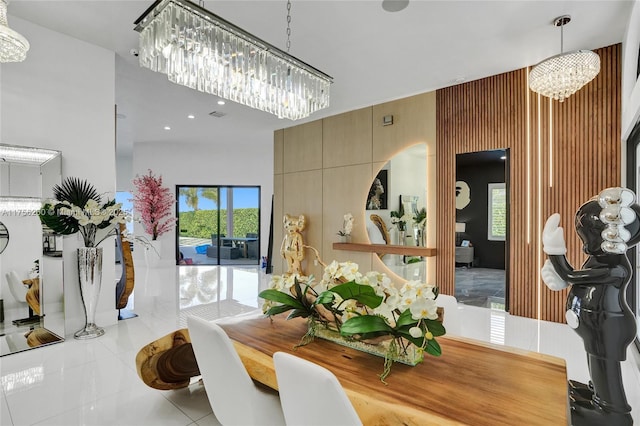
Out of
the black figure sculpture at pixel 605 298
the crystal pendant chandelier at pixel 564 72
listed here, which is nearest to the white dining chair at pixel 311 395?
the black figure sculpture at pixel 605 298

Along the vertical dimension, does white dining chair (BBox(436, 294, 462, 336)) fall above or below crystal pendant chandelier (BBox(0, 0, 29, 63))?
below

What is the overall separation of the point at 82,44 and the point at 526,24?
15.1 feet

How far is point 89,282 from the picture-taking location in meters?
3.45

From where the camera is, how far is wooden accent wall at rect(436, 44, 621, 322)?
3658 millimetres

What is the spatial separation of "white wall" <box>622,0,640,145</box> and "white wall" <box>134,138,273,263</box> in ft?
23.4

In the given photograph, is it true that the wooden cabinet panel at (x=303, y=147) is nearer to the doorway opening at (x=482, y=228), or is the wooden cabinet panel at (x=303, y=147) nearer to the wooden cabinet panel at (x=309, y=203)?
the wooden cabinet panel at (x=309, y=203)

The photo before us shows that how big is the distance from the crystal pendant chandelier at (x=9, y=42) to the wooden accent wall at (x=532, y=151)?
4661 millimetres

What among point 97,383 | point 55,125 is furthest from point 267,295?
point 55,125

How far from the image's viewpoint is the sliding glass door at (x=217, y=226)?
9.33 meters

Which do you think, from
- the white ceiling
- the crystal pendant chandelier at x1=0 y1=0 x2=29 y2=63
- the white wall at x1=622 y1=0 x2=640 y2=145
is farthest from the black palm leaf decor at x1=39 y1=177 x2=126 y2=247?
the white wall at x1=622 y1=0 x2=640 y2=145

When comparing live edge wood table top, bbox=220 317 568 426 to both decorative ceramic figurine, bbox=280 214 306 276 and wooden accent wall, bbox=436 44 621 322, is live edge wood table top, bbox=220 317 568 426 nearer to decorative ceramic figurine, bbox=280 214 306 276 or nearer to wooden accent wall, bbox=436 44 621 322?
wooden accent wall, bbox=436 44 621 322

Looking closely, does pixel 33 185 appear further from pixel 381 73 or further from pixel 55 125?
pixel 381 73

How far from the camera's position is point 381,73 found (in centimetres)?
435

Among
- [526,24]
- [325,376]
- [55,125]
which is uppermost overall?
[526,24]
